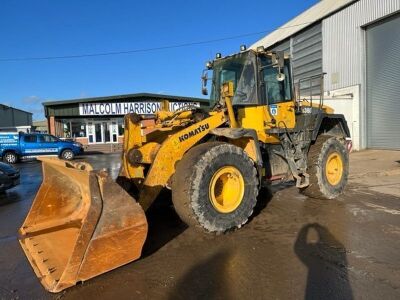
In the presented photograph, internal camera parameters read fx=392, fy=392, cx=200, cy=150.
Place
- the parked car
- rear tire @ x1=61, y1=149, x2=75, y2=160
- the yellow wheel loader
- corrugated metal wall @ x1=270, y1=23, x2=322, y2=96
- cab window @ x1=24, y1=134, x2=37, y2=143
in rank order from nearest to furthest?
the yellow wheel loader, the parked car, corrugated metal wall @ x1=270, y1=23, x2=322, y2=96, cab window @ x1=24, y1=134, x2=37, y2=143, rear tire @ x1=61, y1=149, x2=75, y2=160

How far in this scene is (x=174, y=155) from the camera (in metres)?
6.00

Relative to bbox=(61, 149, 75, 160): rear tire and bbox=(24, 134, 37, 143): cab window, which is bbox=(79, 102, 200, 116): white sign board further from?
bbox=(24, 134, 37, 143): cab window

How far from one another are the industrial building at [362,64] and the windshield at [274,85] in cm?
971

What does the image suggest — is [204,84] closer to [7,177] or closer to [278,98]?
[278,98]

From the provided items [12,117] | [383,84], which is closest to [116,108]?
[383,84]

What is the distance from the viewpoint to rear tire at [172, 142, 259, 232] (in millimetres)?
5434

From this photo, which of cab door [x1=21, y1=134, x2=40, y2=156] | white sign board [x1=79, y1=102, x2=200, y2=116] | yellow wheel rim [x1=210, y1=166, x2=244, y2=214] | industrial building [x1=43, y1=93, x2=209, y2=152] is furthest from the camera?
white sign board [x1=79, y1=102, x2=200, y2=116]

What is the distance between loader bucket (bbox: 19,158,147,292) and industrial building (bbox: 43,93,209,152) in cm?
2776

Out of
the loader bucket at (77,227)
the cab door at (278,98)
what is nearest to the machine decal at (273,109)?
the cab door at (278,98)

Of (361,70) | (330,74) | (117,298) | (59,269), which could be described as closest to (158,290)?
(117,298)

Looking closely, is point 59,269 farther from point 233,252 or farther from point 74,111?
point 74,111

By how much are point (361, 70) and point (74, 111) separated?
23193 mm

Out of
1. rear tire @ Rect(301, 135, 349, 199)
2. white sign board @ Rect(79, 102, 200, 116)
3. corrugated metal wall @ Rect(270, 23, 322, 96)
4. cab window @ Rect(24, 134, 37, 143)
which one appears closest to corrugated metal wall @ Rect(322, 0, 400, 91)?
corrugated metal wall @ Rect(270, 23, 322, 96)

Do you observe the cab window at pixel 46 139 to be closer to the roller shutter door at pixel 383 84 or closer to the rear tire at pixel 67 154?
the rear tire at pixel 67 154
